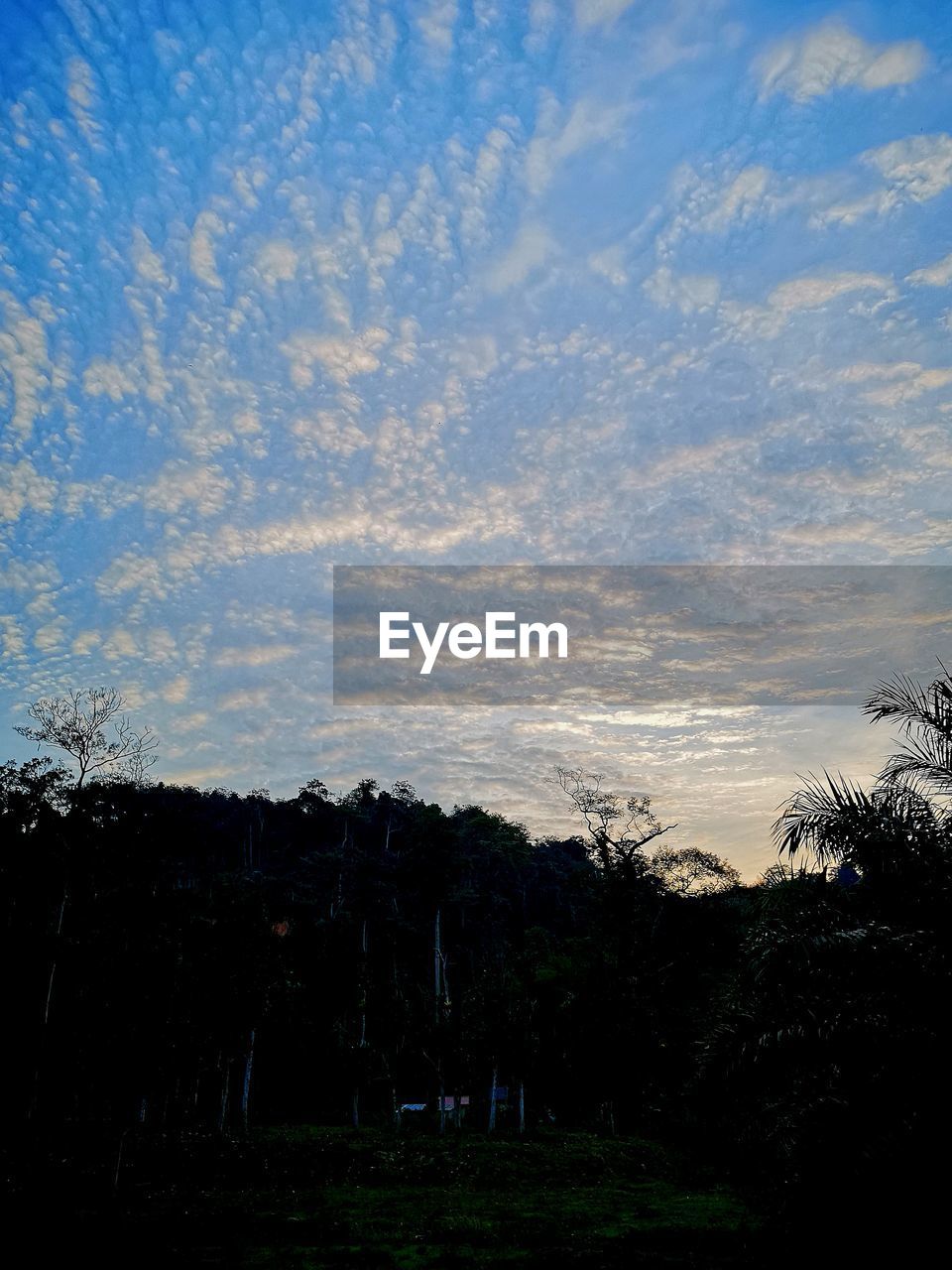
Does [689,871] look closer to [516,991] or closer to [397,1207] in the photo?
[516,991]

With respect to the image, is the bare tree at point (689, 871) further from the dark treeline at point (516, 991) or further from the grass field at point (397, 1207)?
the grass field at point (397, 1207)

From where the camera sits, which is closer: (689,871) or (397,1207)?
(397,1207)

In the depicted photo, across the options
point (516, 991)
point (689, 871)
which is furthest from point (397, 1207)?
point (689, 871)

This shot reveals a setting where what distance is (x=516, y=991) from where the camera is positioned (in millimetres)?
41125

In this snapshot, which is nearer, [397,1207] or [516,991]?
[397,1207]

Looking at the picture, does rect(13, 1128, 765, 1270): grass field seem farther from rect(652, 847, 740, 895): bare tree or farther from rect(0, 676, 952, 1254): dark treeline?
rect(652, 847, 740, 895): bare tree

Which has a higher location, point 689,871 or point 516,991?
point 689,871

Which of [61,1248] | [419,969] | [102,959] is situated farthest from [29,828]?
[419,969]

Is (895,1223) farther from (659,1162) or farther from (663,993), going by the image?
(663,993)

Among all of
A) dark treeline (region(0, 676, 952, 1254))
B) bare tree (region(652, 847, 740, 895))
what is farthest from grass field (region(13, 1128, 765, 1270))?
bare tree (region(652, 847, 740, 895))

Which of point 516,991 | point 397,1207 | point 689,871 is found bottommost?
point 397,1207

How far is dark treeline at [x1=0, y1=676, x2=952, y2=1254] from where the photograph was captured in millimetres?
9922

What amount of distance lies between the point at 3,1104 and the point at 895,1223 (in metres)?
25.6

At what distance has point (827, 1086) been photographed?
35.8ft
